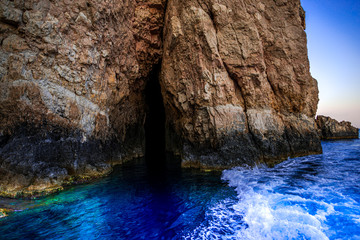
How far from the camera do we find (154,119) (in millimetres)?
25078

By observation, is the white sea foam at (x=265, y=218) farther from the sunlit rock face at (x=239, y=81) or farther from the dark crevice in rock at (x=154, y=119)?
the dark crevice in rock at (x=154, y=119)

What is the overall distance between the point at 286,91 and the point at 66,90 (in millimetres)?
12639

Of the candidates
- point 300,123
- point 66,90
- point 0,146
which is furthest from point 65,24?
point 300,123

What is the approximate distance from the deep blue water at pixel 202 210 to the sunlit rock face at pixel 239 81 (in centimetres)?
283

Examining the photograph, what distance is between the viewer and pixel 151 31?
565 inches

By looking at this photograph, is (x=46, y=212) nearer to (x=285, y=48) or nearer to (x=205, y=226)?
(x=205, y=226)

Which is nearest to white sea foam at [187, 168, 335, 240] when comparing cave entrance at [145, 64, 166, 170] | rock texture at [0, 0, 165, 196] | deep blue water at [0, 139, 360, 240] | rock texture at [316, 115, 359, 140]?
deep blue water at [0, 139, 360, 240]

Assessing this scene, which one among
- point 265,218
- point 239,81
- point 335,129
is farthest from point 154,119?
point 335,129

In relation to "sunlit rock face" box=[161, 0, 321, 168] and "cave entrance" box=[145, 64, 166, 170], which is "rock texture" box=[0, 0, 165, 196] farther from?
"cave entrance" box=[145, 64, 166, 170]

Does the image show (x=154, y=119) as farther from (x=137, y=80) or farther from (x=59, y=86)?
(x=59, y=86)

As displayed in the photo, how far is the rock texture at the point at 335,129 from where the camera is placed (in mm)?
31344

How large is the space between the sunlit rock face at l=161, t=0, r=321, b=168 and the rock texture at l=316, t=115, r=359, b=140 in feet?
80.2

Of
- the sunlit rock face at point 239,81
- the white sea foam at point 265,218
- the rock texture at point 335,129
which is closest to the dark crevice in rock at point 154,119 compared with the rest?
the sunlit rock face at point 239,81

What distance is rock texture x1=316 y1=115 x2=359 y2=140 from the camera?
31344 millimetres
